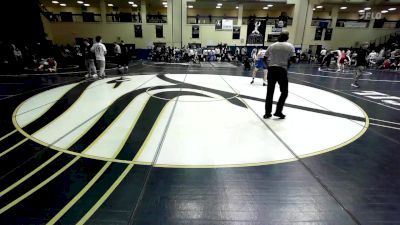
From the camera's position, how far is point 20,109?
Answer: 18.3ft

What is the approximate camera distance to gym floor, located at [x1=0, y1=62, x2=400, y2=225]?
229 centimetres

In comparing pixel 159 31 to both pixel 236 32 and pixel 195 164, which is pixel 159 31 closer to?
pixel 236 32

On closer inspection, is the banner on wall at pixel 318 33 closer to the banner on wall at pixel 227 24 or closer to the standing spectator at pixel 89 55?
the banner on wall at pixel 227 24

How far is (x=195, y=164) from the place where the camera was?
124 inches

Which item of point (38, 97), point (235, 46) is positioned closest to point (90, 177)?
point (38, 97)

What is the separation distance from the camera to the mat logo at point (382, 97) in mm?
7019

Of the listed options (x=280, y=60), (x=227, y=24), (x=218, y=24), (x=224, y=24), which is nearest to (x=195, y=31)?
(x=218, y=24)

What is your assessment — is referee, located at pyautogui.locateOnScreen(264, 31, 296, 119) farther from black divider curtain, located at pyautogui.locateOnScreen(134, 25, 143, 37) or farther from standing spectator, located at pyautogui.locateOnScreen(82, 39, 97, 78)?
black divider curtain, located at pyautogui.locateOnScreen(134, 25, 143, 37)

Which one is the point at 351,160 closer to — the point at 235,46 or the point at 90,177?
the point at 90,177

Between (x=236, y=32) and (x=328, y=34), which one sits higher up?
(x=328, y=34)

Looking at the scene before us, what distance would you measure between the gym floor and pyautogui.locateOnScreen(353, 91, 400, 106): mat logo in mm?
1263

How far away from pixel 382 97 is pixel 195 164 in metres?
7.69

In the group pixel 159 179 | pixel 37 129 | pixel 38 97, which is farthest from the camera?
pixel 38 97

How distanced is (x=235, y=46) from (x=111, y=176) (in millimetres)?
23487
